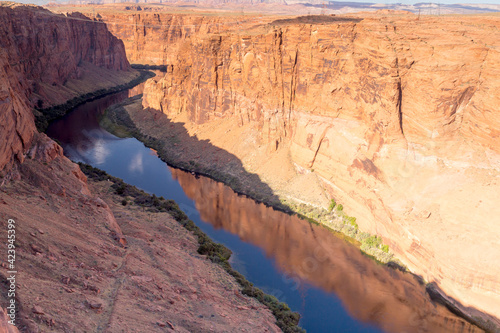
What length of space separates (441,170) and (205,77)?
3541cm

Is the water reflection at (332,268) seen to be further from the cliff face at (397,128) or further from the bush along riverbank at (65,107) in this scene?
the bush along riverbank at (65,107)

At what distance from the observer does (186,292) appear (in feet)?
74.7

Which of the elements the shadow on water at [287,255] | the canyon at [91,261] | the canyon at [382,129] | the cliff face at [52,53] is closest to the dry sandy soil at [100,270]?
the canyon at [91,261]

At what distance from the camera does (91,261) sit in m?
21.0

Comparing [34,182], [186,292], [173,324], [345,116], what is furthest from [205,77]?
[173,324]

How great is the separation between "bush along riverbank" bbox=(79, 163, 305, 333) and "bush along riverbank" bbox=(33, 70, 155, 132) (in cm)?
2903

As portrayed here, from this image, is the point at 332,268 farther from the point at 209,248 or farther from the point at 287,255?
the point at 209,248

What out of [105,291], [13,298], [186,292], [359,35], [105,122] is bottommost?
[105,122]

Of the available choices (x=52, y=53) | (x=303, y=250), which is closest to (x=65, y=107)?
(x=52, y=53)

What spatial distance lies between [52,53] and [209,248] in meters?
72.6

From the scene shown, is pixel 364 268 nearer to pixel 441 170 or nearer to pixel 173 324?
pixel 441 170

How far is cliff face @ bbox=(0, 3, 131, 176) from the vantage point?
70.9 meters

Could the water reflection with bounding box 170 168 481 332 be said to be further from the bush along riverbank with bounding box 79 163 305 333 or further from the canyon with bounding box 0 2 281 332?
the canyon with bounding box 0 2 281 332

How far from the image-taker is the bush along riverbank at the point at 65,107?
223 ft
